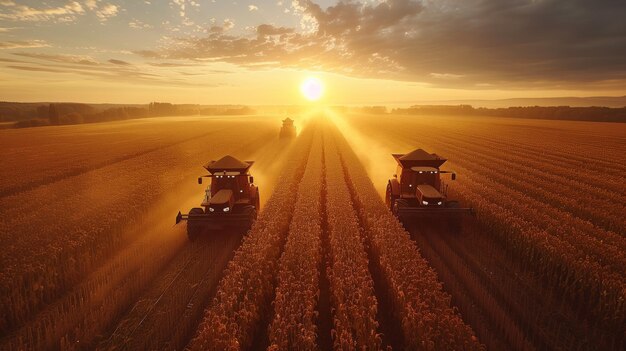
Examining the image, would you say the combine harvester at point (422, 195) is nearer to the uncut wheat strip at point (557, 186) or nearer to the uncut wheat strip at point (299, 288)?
the uncut wheat strip at point (299, 288)

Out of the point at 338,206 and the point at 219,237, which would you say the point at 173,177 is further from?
the point at 338,206

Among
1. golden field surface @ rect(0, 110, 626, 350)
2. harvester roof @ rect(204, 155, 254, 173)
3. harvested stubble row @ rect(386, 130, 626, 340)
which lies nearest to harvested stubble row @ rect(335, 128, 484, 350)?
golden field surface @ rect(0, 110, 626, 350)

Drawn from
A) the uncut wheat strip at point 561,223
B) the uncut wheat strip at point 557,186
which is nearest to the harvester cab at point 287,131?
the uncut wheat strip at point 557,186

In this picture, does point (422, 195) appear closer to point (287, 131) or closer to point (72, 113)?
point (287, 131)

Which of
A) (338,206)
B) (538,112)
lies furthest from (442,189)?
(538,112)

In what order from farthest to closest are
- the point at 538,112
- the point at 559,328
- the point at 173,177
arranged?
the point at 538,112 → the point at 173,177 → the point at 559,328

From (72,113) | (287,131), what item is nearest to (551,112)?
(287,131)

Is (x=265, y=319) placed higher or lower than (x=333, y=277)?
lower
